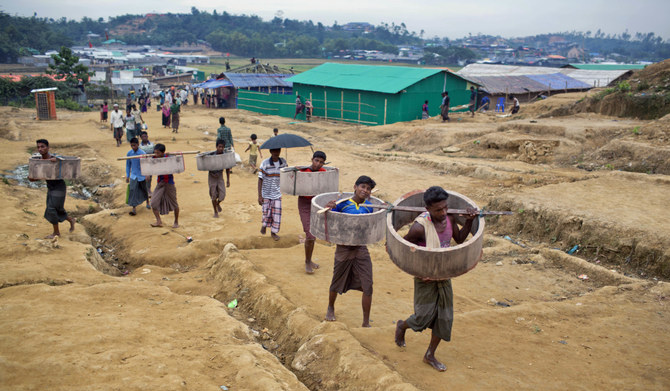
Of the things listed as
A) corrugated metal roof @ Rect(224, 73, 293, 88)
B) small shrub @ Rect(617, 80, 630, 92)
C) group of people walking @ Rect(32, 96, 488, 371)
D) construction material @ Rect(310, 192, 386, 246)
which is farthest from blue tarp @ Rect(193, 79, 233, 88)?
construction material @ Rect(310, 192, 386, 246)

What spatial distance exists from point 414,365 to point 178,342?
7.30 ft

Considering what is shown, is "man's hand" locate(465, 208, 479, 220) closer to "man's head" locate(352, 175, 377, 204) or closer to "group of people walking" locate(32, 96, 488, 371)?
"group of people walking" locate(32, 96, 488, 371)

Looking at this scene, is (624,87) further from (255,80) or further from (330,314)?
(255,80)

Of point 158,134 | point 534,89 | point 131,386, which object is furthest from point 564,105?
point 131,386

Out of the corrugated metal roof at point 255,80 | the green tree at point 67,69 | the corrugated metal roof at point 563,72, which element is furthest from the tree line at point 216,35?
the corrugated metal roof at point 563,72

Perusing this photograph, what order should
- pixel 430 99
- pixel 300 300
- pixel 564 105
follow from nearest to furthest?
pixel 300 300, pixel 564 105, pixel 430 99

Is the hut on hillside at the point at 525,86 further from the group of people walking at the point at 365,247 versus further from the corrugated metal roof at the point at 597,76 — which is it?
the group of people walking at the point at 365,247

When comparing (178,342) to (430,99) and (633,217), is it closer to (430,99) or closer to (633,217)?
(633,217)

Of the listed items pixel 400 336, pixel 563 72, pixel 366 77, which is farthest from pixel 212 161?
pixel 563 72

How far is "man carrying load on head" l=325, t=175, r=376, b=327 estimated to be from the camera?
536 centimetres

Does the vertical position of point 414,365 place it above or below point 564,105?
below

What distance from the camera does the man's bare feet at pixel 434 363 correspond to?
4441 millimetres

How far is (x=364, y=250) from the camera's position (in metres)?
5.44

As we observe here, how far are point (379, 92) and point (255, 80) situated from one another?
45.3 feet
